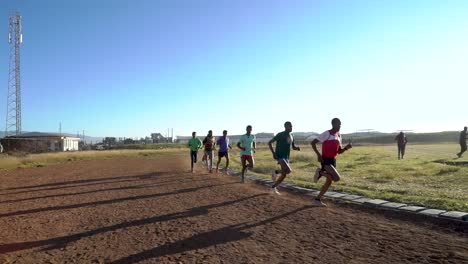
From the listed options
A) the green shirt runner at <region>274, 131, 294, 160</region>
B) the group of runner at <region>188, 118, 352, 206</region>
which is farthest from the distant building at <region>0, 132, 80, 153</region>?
the green shirt runner at <region>274, 131, 294, 160</region>

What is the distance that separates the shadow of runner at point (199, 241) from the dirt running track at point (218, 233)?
0.01 metres

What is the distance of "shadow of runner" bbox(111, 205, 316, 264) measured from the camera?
5.37 meters

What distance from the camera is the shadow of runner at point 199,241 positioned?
5.37m

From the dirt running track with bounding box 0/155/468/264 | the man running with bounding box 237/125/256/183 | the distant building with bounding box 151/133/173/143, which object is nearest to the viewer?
the dirt running track with bounding box 0/155/468/264

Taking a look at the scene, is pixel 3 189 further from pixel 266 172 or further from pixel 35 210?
pixel 266 172

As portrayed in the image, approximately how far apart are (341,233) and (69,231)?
4.45 m

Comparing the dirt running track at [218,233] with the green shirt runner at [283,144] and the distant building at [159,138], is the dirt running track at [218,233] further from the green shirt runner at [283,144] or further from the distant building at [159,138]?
the distant building at [159,138]

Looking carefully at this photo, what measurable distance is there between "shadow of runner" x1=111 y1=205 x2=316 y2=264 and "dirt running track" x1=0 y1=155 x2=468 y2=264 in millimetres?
13

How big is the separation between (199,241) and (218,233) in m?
0.57

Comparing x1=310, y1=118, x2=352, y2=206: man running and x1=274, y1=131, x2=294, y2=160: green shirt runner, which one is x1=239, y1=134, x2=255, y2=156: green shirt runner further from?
x1=310, y1=118, x2=352, y2=206: man running

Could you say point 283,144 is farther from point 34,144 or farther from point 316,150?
point 34,144

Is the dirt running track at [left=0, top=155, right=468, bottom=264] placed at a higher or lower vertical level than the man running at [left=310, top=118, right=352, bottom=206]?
lower

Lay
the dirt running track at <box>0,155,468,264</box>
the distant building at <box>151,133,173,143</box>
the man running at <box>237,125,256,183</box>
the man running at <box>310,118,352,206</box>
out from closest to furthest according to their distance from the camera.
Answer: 1. the dirt running track at <box>0,155,468,264</box>
2. the man running at <box>310,118,352,206</box>
3. the man running at <box>237,125,256,183</box>
4. the distant building at <box>151,133,173,143</box>

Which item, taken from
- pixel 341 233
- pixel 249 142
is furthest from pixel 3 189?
pixel 341 233
